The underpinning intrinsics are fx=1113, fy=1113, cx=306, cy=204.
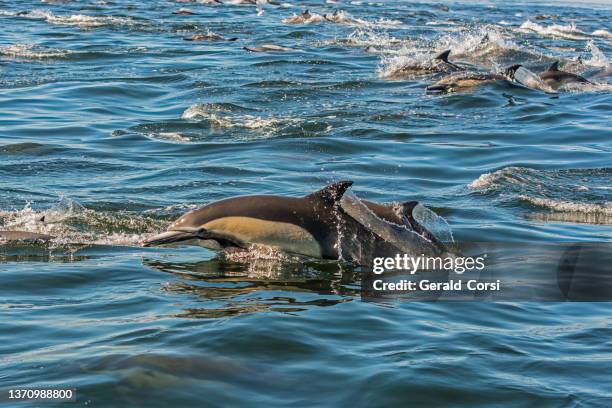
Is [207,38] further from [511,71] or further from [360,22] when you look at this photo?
[360,22]

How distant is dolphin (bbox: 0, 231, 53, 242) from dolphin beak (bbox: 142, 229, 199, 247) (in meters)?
1.34

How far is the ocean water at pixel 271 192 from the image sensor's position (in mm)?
6566

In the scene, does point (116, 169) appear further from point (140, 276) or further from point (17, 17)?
point (17, 17)

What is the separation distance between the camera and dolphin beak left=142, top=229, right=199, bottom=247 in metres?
9.17

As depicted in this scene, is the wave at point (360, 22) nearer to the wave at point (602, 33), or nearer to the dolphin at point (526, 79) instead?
the wave at point (602, 33)

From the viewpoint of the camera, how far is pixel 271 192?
40.3 ft

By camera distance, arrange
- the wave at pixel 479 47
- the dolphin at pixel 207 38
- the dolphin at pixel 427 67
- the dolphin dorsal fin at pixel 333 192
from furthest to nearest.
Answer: the dolphin at pixel 207 38 → the wave at pixel 479 47 → the dolphin at pixel 427 67 → the dolphin dorsal fin at pixel 333 192

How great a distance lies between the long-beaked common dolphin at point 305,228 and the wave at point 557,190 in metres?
3.18

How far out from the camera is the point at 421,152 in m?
15.4

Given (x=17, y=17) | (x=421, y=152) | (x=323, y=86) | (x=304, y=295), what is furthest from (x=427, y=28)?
(x=304, y=295)

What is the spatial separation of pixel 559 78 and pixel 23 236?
15017 millimetres

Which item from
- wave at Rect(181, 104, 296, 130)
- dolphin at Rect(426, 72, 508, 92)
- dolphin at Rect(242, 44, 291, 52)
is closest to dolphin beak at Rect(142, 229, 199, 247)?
wave at Rect(181, 104, 296, 130)

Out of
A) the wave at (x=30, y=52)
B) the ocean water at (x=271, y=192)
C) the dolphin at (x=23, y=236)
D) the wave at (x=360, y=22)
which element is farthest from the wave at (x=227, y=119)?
the wave at (x=360, y=22)

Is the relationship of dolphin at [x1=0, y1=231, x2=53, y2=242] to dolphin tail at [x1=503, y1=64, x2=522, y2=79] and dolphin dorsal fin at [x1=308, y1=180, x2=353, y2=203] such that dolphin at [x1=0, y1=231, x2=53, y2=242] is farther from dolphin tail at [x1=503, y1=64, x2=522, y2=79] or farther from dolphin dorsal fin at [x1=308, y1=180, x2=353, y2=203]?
dolphin tail at [x1=503, y1=64, x2=522, y2=79]
